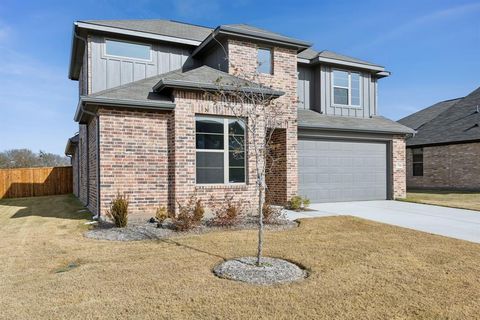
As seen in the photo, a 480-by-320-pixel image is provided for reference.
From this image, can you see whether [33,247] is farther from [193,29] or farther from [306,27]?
[306,27]

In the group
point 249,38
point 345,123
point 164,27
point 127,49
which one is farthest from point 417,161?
point 127,49

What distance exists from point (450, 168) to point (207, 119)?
1692 cm

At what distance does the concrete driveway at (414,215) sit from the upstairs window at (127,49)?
7429mm

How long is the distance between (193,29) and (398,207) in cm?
1059

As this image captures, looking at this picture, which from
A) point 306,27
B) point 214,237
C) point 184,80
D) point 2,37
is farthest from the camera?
point 306,27

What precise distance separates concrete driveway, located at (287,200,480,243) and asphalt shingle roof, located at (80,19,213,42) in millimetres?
7685

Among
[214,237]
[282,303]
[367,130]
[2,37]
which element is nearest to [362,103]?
[367,130]

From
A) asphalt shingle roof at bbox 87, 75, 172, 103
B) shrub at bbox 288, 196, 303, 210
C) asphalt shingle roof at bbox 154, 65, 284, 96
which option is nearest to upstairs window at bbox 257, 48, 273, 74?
asphalt shingle roof at bbox 154, 65, 284, 96

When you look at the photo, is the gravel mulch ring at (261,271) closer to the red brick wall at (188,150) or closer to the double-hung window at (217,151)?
the red brick wall at (188,150)

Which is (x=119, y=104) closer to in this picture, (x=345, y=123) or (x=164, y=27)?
(x=164, y=27)

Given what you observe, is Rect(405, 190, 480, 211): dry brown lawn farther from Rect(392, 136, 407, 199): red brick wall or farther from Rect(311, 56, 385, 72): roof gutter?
Rect(311, 56, 385, 72): roof gutter

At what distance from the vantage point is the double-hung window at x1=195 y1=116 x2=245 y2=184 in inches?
362

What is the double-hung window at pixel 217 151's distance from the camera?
9195 mm

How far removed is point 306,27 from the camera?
13.5 m
